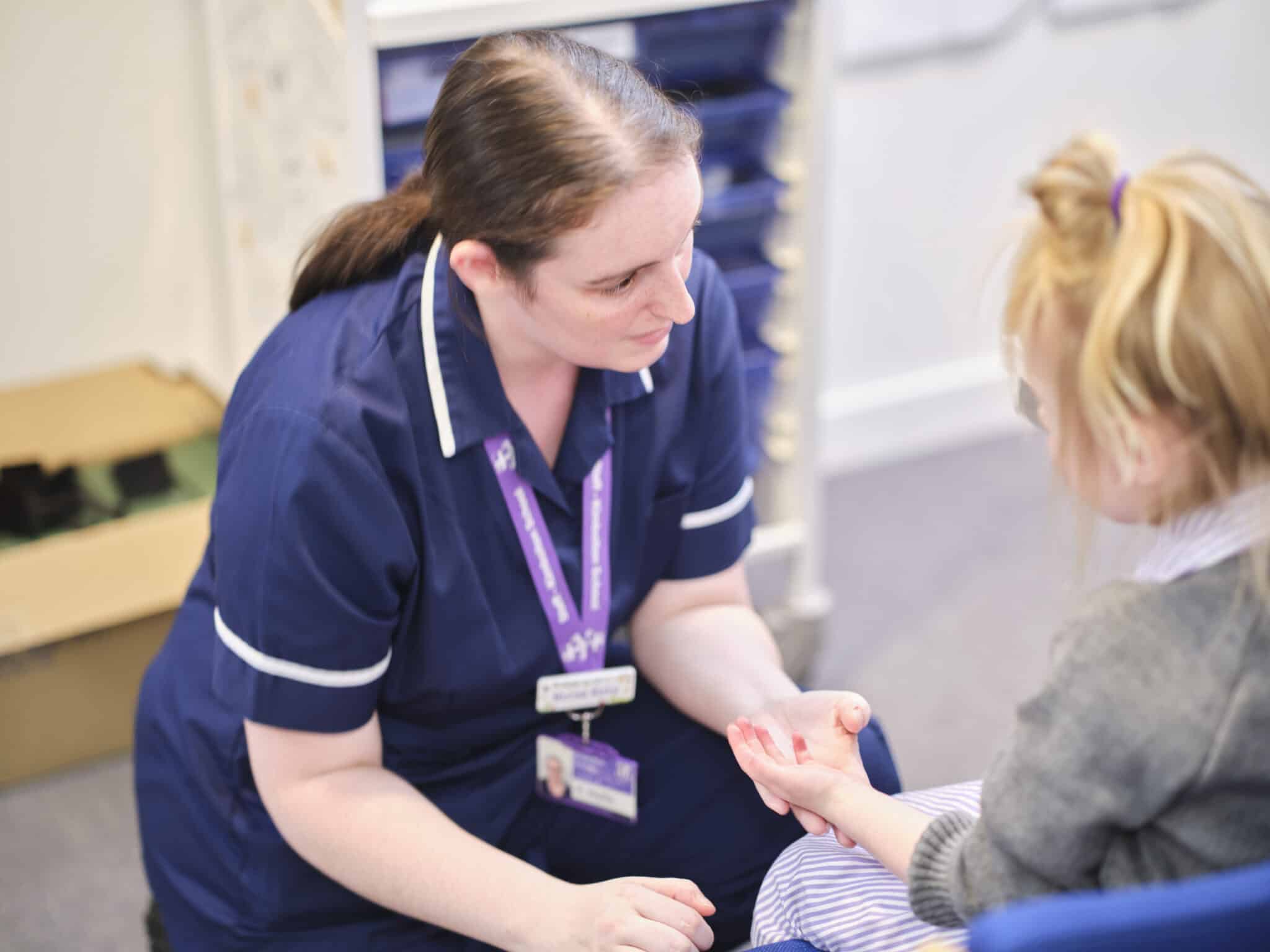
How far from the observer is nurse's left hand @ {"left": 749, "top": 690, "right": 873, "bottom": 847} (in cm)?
107

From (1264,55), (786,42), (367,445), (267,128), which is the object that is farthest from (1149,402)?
(1264,55)

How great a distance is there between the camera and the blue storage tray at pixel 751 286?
195 cm

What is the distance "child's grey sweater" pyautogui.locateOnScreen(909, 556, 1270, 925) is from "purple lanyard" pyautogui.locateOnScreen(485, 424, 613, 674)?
494mm

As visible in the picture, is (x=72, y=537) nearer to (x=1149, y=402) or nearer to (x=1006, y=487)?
(x=1149, y=402)

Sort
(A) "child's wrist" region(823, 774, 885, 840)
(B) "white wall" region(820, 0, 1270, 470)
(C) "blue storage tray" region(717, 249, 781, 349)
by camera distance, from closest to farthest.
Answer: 1. (A) "child's wrist" region(823, 774, 885, 840)
2. (C) "blue storage tray" region(717, 249, 781, 349)
3. (B) "white wall" region(820, 0, 1270, 470)

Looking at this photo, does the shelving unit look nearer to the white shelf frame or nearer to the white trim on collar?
the white shelf frame

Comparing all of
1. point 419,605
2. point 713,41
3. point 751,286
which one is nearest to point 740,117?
point 713,41

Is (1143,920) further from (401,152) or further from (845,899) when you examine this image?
(401,152)

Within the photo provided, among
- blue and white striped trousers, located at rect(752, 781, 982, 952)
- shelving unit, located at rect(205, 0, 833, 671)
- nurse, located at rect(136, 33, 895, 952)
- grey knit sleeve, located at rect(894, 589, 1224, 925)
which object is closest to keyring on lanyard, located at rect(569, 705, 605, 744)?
nurse, located at rect(136, 33, 895, 952)

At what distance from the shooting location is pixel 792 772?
104cm

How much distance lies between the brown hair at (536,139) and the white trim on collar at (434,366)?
2.6 inches

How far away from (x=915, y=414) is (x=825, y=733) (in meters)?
1.75

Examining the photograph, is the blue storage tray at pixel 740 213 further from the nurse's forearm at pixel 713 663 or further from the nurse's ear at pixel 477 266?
the nurse's ear at pixel 477 266

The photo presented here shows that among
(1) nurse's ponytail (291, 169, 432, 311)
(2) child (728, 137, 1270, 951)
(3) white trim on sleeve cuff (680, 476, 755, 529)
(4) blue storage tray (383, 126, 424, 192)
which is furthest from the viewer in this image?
(4) blue storage tray (383, 126, 424, 192)
